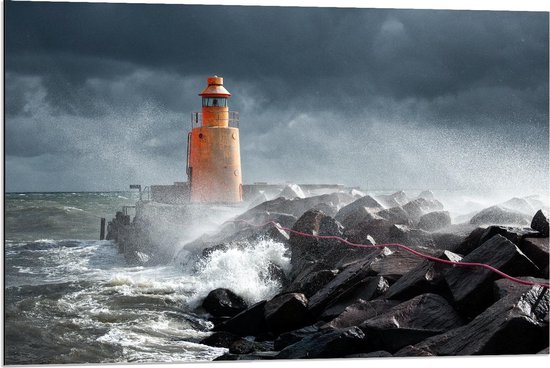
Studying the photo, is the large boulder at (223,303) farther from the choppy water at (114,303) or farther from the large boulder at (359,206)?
the large boulder at (359,206)

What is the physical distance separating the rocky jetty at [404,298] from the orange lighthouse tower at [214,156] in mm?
4001

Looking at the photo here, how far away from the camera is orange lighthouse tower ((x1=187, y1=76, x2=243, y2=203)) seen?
1076cm

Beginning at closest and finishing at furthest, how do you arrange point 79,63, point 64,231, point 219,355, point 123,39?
point 219,355 → point 123,39 → point 79,63 → point 64,231

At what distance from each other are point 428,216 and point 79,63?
12.9 feet

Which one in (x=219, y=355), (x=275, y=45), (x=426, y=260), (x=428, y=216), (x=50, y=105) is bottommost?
(x=219, y=355)

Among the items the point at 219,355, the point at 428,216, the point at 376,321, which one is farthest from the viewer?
the point at 428,216

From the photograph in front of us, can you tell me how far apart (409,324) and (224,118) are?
295 inches

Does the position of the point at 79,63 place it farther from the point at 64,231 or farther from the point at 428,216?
the point at 64,231

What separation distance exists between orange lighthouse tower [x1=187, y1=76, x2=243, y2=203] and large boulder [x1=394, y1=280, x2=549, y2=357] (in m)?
6.88

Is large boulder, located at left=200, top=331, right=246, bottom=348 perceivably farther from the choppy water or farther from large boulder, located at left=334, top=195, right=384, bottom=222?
large boulder, located at left=334, top=195, right=384, bottom=222

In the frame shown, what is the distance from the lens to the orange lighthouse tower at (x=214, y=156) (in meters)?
10.8

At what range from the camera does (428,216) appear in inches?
277

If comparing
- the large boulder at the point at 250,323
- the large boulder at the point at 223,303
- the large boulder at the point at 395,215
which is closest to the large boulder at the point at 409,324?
the large boulder at the point at 250,323

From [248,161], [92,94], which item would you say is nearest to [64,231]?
[248,161]
